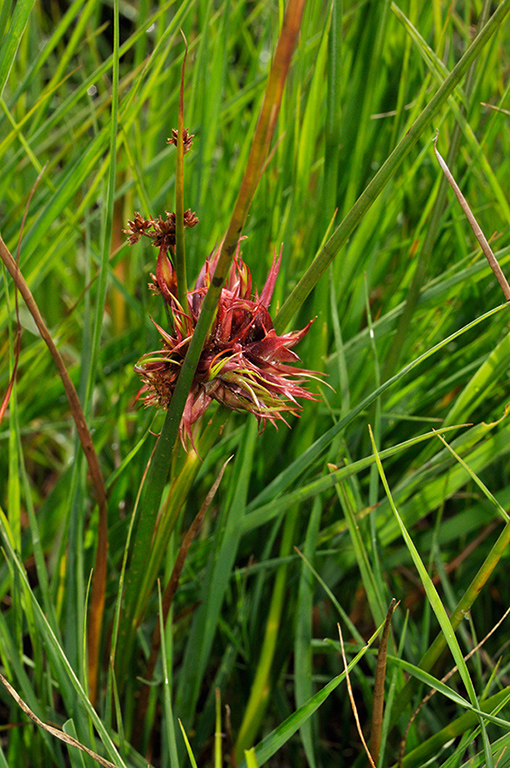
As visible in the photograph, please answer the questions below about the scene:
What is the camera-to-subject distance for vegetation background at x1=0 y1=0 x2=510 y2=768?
1.88 feet

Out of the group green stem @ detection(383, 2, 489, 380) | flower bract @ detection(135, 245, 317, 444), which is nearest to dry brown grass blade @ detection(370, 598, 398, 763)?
flower bract @ detection(135, 245, 317, 444)

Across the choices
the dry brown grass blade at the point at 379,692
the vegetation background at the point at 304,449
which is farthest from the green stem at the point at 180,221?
the dry brown grass blade at the point at 379,692

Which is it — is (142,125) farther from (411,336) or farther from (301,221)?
(411,336)

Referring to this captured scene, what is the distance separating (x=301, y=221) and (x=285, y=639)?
531mm

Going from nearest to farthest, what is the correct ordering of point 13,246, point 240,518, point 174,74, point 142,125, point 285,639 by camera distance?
point 240,518, point 285,639, point 13,246, point 174,74, point 142,125

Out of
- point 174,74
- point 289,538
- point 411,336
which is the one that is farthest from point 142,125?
point 289,538

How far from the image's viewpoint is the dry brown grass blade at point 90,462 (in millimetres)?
429

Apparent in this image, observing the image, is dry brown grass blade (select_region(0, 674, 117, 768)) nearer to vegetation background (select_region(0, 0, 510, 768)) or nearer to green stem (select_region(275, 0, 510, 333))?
vegetation background (select_region(0, 0, 510, 768))

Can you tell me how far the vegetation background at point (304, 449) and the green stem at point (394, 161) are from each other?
15cm

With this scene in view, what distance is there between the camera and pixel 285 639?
70 cm

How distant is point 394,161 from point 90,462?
332 millimetres

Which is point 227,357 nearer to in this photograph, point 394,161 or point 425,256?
point 394,161

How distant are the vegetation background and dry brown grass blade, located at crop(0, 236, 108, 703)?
2 cm

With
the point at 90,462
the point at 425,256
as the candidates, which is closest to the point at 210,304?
the point at 90,462
